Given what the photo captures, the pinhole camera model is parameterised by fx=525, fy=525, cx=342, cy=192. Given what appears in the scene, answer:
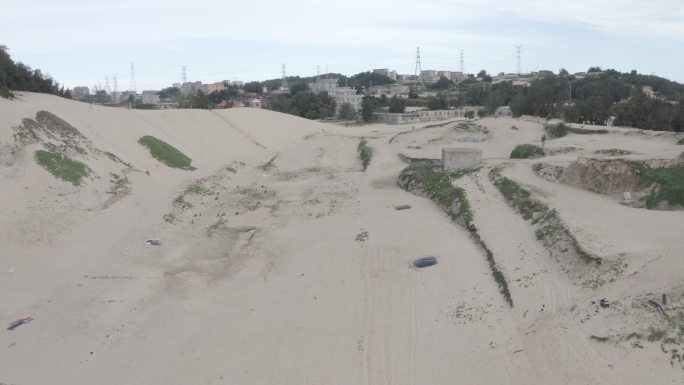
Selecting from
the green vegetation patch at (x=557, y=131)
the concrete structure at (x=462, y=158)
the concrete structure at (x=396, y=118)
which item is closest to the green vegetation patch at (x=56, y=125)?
the concrete structure at (x=462, y=158)

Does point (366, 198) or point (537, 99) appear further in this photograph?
point (537, 99)

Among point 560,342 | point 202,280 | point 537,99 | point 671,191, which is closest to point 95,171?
point 202,280

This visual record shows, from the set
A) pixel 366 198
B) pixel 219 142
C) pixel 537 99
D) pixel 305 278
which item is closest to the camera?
pixel 305 278

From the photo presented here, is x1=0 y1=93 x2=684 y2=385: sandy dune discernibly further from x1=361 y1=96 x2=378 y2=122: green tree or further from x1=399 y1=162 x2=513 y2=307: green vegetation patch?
x1=361 y1=96 x2=378 y2=122: green tree

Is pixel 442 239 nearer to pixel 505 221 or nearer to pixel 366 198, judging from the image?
pixel 505 221

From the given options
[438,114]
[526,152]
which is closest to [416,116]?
[438,114]

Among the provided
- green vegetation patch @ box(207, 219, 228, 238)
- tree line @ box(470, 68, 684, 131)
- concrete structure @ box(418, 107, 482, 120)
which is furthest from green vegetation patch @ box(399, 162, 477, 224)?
concrete structure @ box(418, 107, 482, 120)
